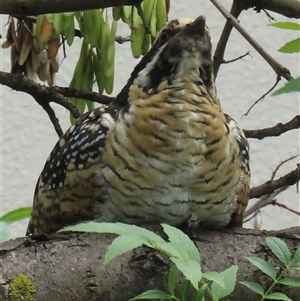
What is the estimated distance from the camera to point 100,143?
1202mm

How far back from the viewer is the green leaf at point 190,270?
0.63 m

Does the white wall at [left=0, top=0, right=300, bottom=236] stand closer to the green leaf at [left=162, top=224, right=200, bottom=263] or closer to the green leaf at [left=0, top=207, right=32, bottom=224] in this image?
the green leaf at [left=0, top=207, right=32, bottom=224]

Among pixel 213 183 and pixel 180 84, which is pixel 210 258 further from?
pixel 180 84

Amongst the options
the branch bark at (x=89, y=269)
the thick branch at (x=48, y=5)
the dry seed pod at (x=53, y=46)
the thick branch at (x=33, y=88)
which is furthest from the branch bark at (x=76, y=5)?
the branch bark at (x=89, y=269)

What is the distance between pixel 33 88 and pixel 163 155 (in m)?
0.45

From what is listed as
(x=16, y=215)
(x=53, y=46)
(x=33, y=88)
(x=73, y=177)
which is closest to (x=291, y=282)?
(x=73, y=177)

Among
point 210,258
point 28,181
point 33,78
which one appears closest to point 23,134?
point 28,181

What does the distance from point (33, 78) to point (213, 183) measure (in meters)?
0.54

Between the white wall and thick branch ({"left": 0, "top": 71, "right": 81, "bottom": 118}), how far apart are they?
116 centimetres

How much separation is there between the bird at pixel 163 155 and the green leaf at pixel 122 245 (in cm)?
50

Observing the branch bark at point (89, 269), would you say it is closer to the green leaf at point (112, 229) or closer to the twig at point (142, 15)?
the green leaf at point (112, 229)

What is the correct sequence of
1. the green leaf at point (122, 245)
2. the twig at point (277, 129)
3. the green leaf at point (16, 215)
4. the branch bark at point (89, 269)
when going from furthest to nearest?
the green leaf at point (16, 215)
the twig at point (277, 129)
the branch bark at point (89, 269)
the green leaf at point (122, 245)

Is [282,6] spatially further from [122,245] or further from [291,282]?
[122,245]

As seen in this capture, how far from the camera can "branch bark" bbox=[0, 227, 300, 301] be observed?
3.09 feet
